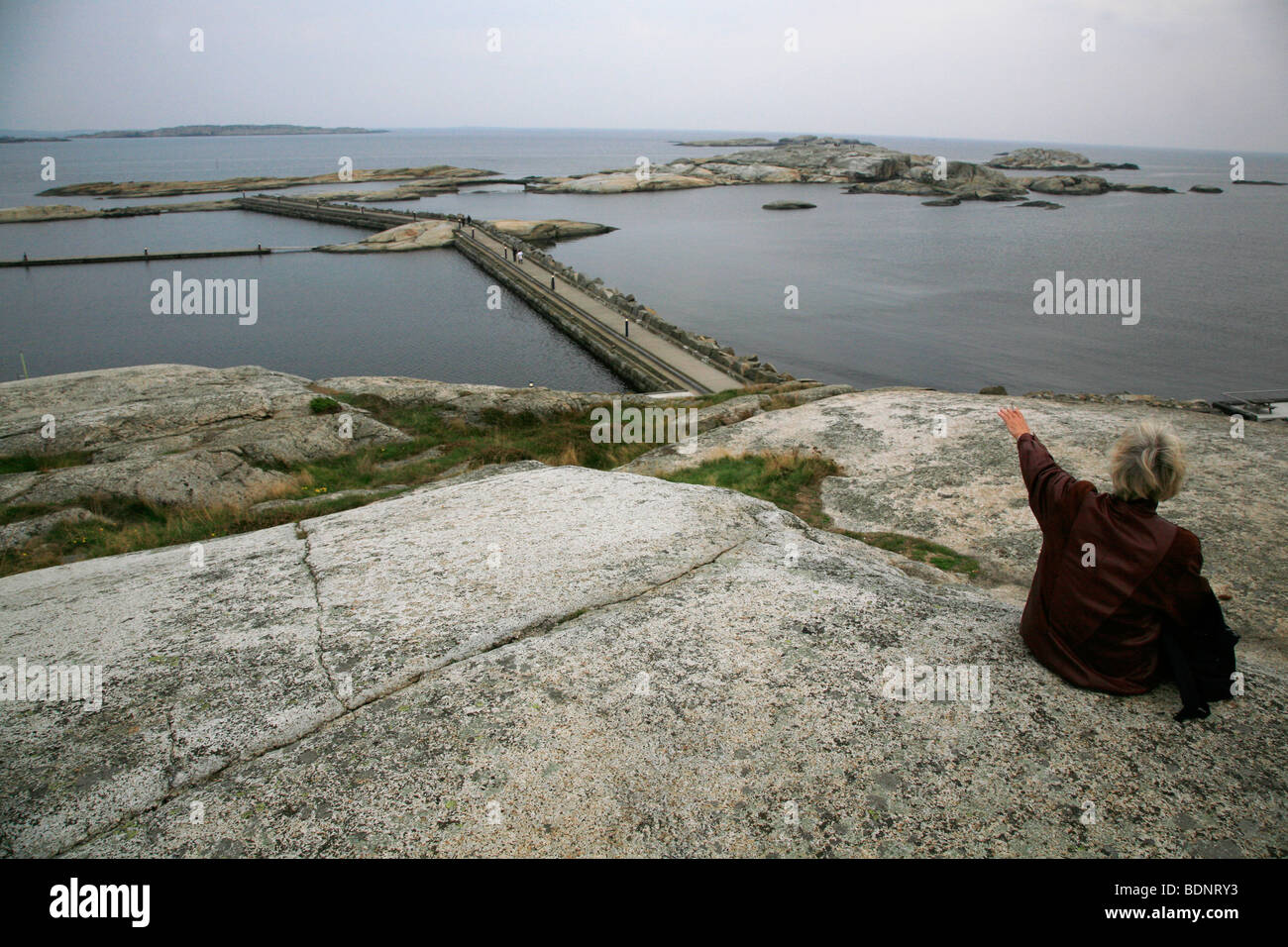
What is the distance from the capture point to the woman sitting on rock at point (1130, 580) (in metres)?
4.32

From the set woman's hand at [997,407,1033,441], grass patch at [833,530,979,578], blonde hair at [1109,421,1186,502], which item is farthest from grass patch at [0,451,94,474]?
blonde hair at [1109,421,1186,502]

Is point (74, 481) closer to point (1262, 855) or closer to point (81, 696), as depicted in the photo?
point (81, 696)

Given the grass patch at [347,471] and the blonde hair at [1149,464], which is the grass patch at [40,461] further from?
the blonde hair at [1149,464]

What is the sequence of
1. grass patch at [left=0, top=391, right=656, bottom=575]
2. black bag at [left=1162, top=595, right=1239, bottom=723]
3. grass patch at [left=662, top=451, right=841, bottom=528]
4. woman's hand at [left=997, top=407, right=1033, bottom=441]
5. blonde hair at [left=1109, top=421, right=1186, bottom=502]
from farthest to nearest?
1. grass patch at [left=662, top=451, right=841, bottom=528]
2. grass patch at [left=0, top=391, right=656, bottom=575]
3. woman's hand at [left=997, top=407, right=1033, bottom=441]
4. black bag at [left=1162, top=595, right=1239, bottom=723]
5. blonde hair at [left=1109, top=421, right=1186, bottom=502]

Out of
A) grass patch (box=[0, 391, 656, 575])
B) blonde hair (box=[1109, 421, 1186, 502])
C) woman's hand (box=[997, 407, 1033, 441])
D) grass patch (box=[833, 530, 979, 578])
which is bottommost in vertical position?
grass patch (box=[833, 530, 979, 578])

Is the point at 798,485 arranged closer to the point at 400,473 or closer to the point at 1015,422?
the point at 400,473

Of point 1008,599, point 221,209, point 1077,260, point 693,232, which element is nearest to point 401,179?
point 221,209

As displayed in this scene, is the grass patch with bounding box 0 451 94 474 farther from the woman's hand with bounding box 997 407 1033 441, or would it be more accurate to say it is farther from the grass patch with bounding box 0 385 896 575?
the woman's hand with bounding box 997 407 1033 441

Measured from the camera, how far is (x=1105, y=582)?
4543 mm

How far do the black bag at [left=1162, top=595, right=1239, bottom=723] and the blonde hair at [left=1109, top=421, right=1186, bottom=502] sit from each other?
0.85 metres

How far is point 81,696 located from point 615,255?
2850 inches

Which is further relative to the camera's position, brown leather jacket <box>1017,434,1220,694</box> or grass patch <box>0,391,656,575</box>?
grass patch <box>0,391,656,575</box>

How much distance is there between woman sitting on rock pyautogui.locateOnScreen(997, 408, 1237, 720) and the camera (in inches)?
170

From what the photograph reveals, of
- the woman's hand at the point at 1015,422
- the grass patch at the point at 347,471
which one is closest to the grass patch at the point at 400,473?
the grass patch at the point at 347,471
